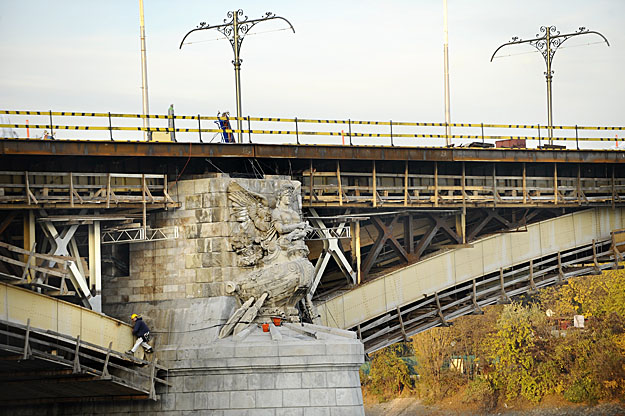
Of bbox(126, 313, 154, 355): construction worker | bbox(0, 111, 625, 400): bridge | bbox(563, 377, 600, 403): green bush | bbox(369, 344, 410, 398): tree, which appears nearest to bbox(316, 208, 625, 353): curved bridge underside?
bbox(0, 111, 625, 400): bridge

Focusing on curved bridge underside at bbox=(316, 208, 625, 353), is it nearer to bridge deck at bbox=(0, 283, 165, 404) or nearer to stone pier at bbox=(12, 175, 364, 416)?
stone pier at bbox=(12, 175, 364, 416)

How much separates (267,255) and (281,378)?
5.39m

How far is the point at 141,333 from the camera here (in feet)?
145

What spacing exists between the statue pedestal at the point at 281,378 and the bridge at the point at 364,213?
8.47ft

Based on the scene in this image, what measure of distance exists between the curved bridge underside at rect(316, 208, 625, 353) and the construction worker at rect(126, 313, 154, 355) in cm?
1111

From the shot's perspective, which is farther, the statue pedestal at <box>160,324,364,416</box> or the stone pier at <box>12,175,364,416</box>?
the stone pier at <box>12,175,364,416</box>

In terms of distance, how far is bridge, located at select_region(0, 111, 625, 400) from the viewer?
1746 inches

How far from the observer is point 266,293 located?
149 ft

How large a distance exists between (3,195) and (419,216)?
2249 cm

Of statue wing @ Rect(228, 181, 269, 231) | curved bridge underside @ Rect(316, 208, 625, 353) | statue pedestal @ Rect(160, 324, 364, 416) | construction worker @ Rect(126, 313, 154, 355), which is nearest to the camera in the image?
statue pedestal @ Rect(160, 324, 364, 416)

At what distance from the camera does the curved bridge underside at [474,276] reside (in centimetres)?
5566

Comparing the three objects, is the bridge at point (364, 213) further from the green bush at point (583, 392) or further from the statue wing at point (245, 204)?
the green bush at point (583, 392)

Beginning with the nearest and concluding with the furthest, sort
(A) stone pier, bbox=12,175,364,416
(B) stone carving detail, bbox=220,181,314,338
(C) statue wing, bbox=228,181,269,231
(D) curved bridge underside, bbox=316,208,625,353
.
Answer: (A) stone pier, bbox=12,175,364,416, (B) stone carving detail, bbox=220,181,314,338, (C) statue wing, bbox=228,181,269,231, (D) curved bridge underside, bbox=316,208,625,353

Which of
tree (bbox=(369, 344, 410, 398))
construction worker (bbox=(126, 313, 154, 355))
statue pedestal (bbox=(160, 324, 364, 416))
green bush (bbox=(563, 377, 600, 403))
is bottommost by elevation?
green bush (bbox=(563, 377, 600, 403))
